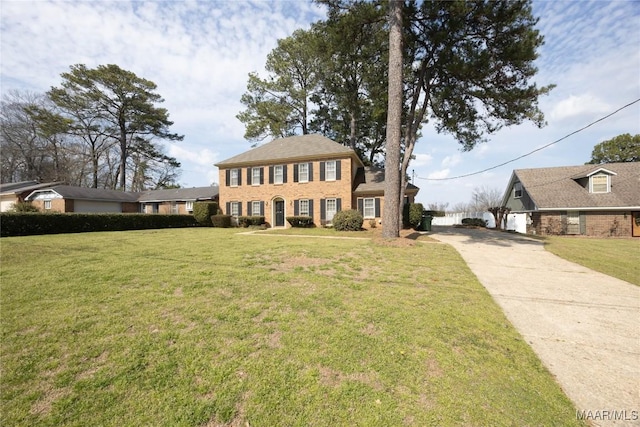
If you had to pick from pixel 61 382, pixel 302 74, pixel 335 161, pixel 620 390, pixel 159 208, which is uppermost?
pixel 302 74

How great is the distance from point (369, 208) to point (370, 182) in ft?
7.28

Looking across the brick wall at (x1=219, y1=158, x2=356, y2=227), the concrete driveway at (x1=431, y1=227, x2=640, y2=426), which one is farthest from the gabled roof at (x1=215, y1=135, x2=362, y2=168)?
the concrete driveway at (x1=431, y1=227, x2=640, y2=426)

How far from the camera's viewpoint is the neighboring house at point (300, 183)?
1888 cm

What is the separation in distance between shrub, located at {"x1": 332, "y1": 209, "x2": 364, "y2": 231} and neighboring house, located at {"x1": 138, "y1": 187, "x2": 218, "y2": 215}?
53.6 ft

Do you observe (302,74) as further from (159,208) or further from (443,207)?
(443,207)

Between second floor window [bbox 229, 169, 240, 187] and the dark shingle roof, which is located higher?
second floor window [bbox 229, 169, 240, 187]

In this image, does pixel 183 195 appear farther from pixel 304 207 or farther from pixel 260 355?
pixel 260 355

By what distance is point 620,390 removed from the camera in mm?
2496

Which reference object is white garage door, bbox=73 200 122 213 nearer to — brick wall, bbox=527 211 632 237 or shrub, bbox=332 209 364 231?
shrub, bbox=332 209 364 231

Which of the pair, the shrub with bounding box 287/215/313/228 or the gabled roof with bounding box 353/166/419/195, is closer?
the gabled roof with bounding box 353/166/419/195

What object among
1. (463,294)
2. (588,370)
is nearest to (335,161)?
(463,294)

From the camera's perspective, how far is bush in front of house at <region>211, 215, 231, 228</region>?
2050cm

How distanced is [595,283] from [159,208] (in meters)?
34.0

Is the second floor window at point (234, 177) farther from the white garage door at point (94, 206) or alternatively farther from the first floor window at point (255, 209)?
the white garage door at point (94, 206)
